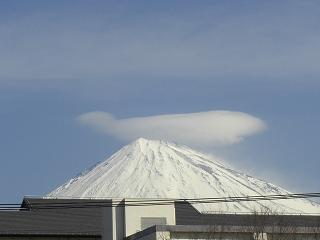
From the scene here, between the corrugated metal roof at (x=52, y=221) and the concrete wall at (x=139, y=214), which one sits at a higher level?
the corrugated metal roof at (x=52, y=221)

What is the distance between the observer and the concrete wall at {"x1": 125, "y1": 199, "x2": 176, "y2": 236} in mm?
64375

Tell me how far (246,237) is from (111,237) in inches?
476

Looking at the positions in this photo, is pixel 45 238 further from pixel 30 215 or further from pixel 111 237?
pixel 111 237

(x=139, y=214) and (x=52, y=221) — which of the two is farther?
(x=52, y=221)

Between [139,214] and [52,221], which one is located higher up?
[52,221]

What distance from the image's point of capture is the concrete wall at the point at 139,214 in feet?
211

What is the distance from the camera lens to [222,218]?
267ft

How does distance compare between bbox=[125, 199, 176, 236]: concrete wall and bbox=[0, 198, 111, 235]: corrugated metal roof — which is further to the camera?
bbox=[0, 198, 111, 235]: corrugated metal roof

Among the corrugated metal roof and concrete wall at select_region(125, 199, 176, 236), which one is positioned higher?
the corrugated metal roof

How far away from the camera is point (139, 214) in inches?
2552

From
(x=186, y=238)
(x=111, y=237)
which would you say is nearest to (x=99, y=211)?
(x=111, y=237)

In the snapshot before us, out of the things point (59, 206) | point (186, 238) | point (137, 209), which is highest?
point (59, 206)

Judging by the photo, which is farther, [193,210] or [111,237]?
[193,210]

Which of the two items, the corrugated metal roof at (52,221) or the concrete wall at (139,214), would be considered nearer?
the concrete wall at (139,214)
